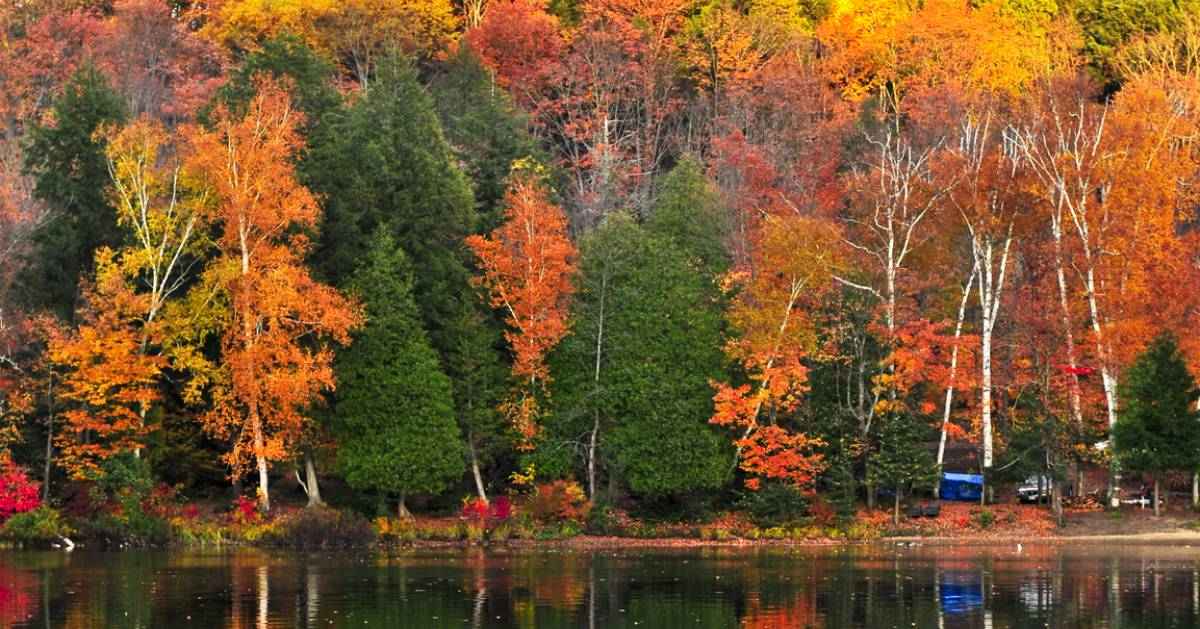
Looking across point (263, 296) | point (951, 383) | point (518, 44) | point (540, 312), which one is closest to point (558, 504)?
point (540, 312)

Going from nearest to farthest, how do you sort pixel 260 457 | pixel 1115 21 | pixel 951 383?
pixel 260 457, pixel 951 383, pixel 1115 21

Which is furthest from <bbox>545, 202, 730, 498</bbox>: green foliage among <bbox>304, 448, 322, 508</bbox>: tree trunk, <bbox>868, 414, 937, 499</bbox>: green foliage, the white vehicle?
the white vehicle

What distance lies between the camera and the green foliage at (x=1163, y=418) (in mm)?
66625

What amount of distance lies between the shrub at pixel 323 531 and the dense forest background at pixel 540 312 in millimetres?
2358

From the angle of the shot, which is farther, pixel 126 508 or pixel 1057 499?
pixel 1057 499

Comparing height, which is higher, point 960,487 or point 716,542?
point 960,487

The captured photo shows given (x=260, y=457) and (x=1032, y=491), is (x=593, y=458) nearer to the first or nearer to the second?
(x=260, y=457)

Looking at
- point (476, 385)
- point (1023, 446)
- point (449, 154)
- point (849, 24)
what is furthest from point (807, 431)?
point (849, 24)

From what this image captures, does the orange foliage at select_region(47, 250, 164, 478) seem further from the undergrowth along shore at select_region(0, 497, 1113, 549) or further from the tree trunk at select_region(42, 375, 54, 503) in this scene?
the undergrowth along shore at select_region(0, 497, 1113, 549)

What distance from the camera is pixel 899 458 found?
68125 mm

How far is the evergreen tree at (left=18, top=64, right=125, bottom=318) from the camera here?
6906 centimetres

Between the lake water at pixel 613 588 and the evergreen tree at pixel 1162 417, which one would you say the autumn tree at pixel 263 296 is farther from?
the evergreen tree at pixel 1162 417

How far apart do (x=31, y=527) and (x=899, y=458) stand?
33.7m

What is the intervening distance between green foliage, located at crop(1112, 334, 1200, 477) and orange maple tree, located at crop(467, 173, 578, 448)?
23.2 m
